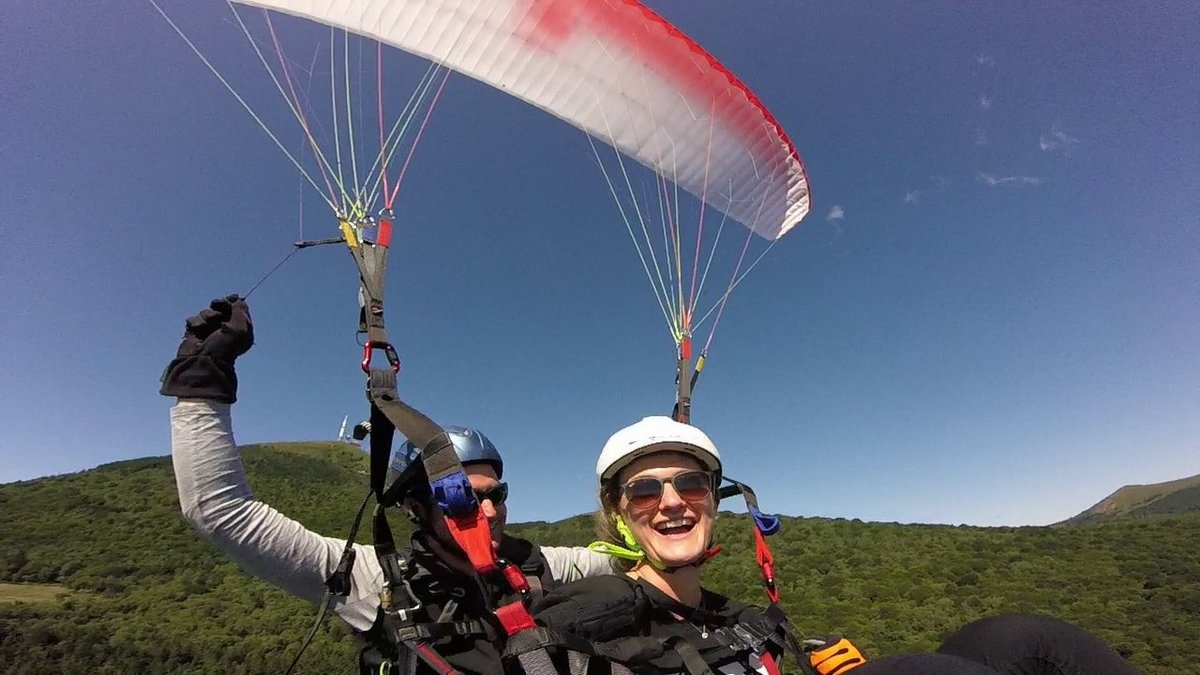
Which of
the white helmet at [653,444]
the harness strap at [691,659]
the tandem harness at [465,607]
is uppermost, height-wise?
the white helmet at [653,444]

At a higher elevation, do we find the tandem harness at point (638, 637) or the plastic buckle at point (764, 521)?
the plastic buckle at point (764, 521)

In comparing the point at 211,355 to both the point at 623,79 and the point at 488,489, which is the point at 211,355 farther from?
the point at 623,79

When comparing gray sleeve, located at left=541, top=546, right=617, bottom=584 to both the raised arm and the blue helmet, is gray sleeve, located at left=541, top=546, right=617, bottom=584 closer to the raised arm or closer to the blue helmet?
the blue helmet

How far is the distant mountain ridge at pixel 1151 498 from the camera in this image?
12256 cm

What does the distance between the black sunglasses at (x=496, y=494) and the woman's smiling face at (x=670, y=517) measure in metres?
1.20

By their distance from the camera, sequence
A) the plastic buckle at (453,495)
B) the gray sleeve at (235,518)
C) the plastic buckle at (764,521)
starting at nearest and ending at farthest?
the plastic buckle at (453,495)
the gray sleeve at (235,518)
the plastic buckle at (764,521)

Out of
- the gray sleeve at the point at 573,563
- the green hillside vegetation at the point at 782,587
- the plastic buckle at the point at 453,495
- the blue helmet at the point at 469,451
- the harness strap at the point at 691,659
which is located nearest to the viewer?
the harness strap at the point at 691,659

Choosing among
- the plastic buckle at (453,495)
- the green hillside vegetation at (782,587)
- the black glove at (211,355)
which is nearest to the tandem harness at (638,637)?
the plastic buckle at (453,495)

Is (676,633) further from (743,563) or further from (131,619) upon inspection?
(131,619)

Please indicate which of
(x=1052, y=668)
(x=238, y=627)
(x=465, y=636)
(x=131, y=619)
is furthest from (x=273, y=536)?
(x=131, y=619)

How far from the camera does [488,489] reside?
3.45 meters

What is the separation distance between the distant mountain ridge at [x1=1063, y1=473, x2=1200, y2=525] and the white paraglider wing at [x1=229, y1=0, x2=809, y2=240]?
5885 inches

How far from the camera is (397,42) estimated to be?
6.01m

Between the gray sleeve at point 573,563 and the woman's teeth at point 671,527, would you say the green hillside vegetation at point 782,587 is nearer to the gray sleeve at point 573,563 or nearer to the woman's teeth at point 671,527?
the gray sleeve at point 573,563
